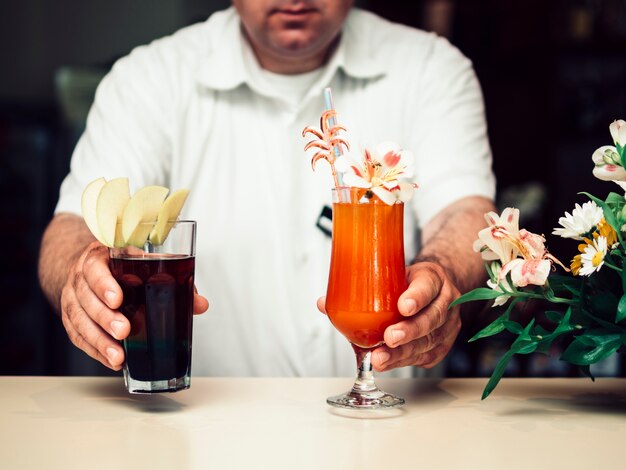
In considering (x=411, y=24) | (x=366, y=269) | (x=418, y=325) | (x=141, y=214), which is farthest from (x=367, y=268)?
(x=411, y=24)

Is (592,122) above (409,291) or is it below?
above

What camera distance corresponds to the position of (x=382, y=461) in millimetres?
1161

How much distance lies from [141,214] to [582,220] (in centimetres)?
59

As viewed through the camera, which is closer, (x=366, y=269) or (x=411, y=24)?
(x=366, y=269)

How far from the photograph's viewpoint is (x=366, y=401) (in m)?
1.41

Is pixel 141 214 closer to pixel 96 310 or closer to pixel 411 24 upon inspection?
pixel 96 310

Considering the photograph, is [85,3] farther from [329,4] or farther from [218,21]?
[329,4]

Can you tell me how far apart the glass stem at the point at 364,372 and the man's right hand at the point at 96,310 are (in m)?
0.33

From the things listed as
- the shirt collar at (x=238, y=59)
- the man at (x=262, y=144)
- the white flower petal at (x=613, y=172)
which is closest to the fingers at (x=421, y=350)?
the white flower petal at (x=613, y=172)

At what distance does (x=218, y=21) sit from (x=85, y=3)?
233 cm

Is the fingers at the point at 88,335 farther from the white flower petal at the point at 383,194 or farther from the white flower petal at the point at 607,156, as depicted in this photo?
the white flower petal at the point at 607,156

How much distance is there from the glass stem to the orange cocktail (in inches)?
1.1

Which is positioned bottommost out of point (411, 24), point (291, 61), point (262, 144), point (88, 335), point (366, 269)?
point (88, 335)

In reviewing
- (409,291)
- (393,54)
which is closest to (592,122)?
(393,54)
